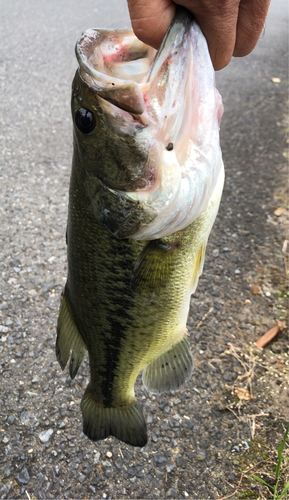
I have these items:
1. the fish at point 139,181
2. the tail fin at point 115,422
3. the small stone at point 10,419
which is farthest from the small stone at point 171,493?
the fish at point 139,181

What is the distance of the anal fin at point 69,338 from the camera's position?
1.52 meters

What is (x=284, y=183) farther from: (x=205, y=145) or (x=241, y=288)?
(x=205, y=145)

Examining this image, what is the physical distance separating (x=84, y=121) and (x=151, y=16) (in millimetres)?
291

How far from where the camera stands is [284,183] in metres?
4.04

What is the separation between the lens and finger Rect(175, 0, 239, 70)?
93cm

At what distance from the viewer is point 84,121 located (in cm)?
107

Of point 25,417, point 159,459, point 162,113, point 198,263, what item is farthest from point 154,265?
point 25,417

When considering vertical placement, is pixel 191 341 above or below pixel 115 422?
below

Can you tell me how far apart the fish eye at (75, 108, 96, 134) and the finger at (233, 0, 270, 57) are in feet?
1.40

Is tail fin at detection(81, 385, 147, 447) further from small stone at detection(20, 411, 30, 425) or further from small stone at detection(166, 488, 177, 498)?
small stone at detection(20, 411, 30, 425)

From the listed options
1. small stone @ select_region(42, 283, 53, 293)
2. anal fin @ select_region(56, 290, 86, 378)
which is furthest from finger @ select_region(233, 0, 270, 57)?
small stone @ select_region(42, 283, 53, 293)

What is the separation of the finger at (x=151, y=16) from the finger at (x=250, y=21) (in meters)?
0.18

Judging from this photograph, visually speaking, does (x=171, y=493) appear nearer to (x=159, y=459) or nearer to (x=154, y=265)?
(x=159, y=459)

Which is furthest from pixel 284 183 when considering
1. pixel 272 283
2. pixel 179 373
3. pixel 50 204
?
pixel 179 373
